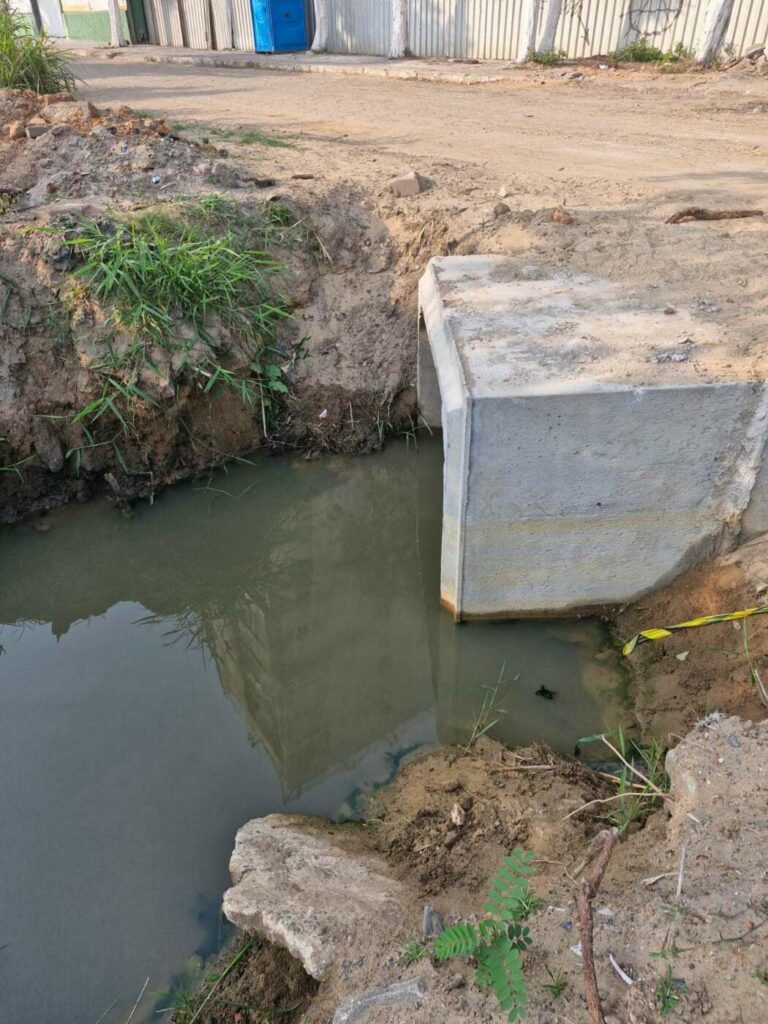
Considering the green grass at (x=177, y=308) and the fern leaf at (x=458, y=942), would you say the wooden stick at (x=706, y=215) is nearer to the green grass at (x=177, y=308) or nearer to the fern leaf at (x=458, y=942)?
the green grass at (x=177, y=308)

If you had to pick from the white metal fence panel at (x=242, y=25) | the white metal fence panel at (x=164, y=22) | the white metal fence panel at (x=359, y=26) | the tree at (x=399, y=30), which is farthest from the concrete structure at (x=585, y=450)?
the white metal fence panel at (x=164, y=22)

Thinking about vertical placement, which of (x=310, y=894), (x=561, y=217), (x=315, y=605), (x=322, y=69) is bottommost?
(x=315, y=605)

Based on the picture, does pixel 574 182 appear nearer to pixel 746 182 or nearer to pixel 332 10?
pixel 746 182

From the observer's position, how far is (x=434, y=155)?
6430 millimetres

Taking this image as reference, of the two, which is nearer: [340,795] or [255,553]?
[340,795]

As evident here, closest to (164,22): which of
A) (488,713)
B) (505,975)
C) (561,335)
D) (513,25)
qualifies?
(513,25)

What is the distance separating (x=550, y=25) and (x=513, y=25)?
939 millimetres

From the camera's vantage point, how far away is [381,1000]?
1.83 m

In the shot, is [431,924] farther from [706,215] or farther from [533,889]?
[706,215]

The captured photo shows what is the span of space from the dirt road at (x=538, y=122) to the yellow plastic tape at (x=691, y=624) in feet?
10.7

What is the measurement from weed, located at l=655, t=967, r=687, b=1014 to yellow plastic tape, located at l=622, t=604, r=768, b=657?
1710mm

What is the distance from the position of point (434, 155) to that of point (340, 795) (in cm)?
558

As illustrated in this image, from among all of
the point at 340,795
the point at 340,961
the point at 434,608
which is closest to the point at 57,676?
the point at 340,795

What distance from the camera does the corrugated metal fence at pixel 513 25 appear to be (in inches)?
379
